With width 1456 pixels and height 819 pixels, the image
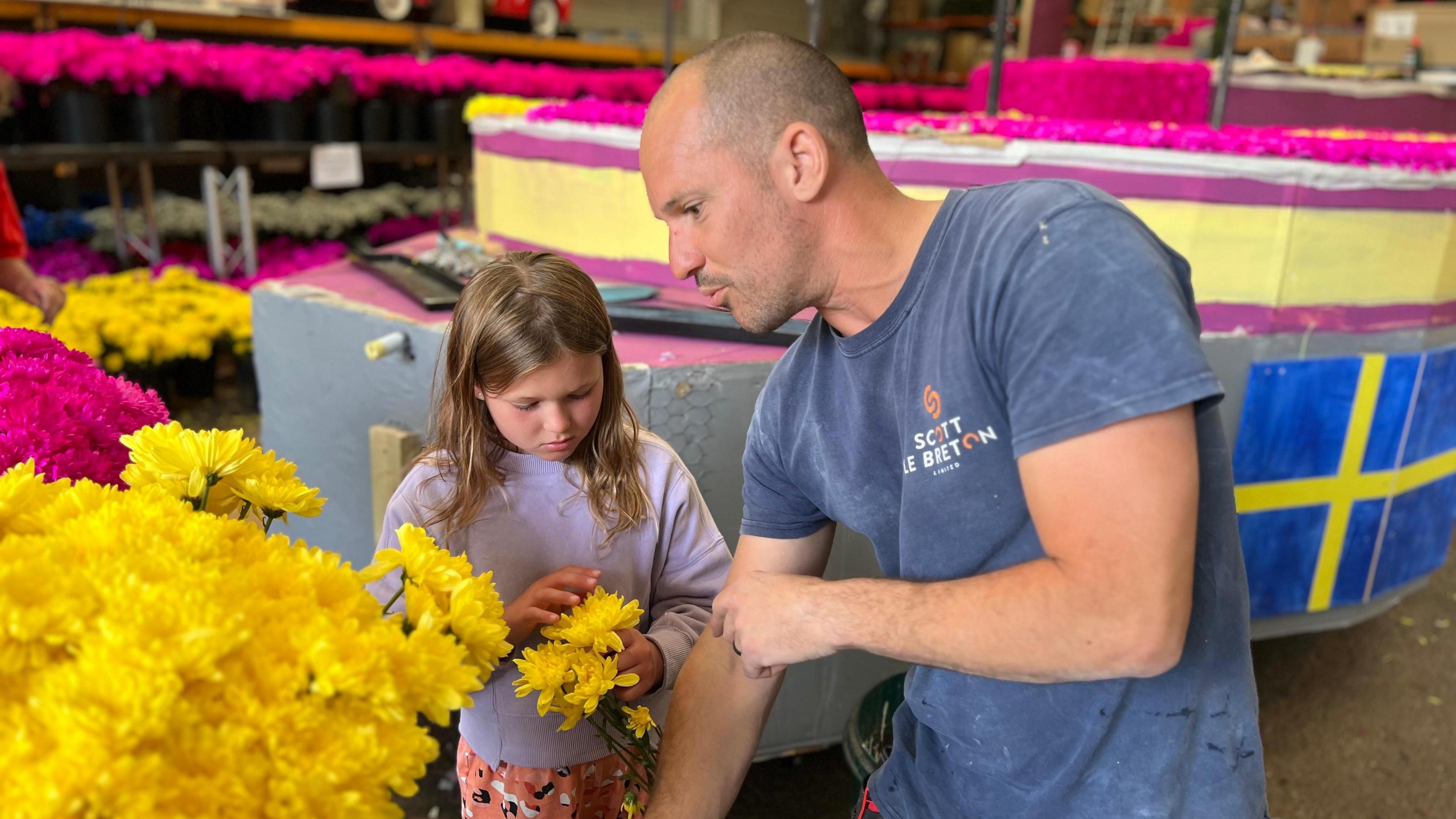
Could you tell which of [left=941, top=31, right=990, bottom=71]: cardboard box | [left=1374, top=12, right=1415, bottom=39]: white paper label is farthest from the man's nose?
[left=941, top=31, right=990, bottom=71]: cardboard box

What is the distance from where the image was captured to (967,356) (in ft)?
2.94

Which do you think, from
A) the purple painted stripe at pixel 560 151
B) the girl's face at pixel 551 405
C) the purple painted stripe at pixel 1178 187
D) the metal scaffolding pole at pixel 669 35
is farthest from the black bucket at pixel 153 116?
the girl's face at pixel 551 405

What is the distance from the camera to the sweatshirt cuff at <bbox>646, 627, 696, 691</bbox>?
1.32 meters

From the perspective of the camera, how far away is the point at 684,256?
1.01 meters

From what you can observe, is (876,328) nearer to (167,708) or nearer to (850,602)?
(850,602)

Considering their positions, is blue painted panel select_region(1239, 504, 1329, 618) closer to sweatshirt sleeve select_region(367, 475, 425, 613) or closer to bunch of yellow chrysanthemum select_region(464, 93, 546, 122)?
sweatshirt sleeve select_region(367, 475, 425, 613)

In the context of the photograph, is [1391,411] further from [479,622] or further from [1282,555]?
[479,622]

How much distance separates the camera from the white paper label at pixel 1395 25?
5727 millimetres

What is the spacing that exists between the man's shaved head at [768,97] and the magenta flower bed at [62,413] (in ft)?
2.01

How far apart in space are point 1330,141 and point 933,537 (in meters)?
1.76

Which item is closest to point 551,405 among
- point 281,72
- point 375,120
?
point 281,72

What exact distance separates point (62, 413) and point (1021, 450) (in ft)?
2.71

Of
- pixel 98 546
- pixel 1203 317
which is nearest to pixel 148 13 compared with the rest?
pixel 1203 317

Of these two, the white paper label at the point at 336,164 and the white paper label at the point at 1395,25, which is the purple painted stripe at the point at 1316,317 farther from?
the white paper label at the point at 1395,25
